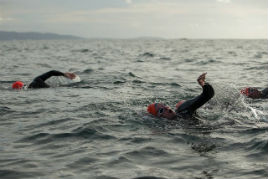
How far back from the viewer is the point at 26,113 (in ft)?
31.1

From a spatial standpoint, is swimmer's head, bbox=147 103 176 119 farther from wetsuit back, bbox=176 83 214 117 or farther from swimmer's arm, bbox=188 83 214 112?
swimmer's arm, bbox=188 83 214 112

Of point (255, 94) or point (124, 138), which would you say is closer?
point (124, 138)

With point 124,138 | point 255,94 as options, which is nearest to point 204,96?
point 124,138

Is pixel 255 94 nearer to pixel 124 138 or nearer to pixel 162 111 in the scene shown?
pixel 162 111

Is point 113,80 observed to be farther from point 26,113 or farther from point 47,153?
point 47,153

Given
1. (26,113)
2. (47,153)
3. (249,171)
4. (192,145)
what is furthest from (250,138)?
(26,113)

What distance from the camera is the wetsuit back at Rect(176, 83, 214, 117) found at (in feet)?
25.5

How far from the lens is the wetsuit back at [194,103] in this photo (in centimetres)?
776

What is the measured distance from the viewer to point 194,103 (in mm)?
8227

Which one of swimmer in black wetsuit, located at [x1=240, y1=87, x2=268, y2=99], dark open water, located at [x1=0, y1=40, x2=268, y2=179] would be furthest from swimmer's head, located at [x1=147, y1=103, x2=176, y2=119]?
swimmer in black wetsuit, located at [x1=240, y1=87, x2=268, y2=99]

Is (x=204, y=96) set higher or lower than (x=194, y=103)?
higher

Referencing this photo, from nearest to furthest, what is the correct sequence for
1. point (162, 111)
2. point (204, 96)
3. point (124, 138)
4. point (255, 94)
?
point (124, 138) < point (204, 96) < point (162, 111) < point (255, 94)

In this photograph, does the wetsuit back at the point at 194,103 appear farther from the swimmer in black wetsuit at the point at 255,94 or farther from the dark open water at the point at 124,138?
the swimmer in black wetsuit at the point at 255,94

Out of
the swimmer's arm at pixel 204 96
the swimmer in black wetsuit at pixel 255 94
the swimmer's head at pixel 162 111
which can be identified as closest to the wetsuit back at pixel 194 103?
the swimmer's arm at pixel 204 96
